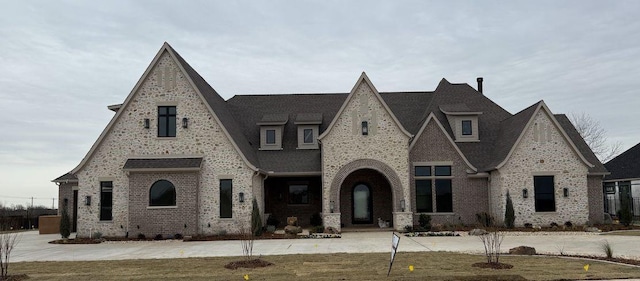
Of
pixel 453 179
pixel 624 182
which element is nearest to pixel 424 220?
pixel 453 179

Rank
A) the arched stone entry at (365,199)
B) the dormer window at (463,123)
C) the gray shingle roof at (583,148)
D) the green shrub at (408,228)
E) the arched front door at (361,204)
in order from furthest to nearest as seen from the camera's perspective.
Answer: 1. the dormer window at (463,123)
2. the arched front door at (361,204)
3. the arched stone entry at (365,199)
4. the gray shingle roof at (583,148)
5. the green shrub at (408,228)

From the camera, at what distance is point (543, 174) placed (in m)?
28.5

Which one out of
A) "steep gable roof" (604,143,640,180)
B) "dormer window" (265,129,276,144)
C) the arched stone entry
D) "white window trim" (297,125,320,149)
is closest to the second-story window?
"dormer window" (265,129,276,144)

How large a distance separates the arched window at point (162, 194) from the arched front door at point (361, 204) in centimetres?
1028

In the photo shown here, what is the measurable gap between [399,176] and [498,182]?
5.27 meters

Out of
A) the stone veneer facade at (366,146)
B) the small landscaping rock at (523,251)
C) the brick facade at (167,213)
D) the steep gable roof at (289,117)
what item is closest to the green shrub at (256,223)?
the brick facade at (167,213)

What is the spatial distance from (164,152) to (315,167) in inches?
Answer: 320

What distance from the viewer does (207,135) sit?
2683 cm

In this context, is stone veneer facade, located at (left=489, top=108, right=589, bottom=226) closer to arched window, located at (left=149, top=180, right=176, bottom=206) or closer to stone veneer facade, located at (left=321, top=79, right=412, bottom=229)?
stone veneer facade, located at (left=321, top=79, right=412, bottom=229)

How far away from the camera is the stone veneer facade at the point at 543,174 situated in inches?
1115

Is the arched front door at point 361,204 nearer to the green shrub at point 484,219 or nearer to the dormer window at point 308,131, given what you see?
the dormer window at point 308,131

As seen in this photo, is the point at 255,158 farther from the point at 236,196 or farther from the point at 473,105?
the point at 473,105

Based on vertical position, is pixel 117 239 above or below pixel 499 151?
below

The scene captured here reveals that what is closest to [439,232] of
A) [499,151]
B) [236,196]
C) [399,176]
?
[399,176]
